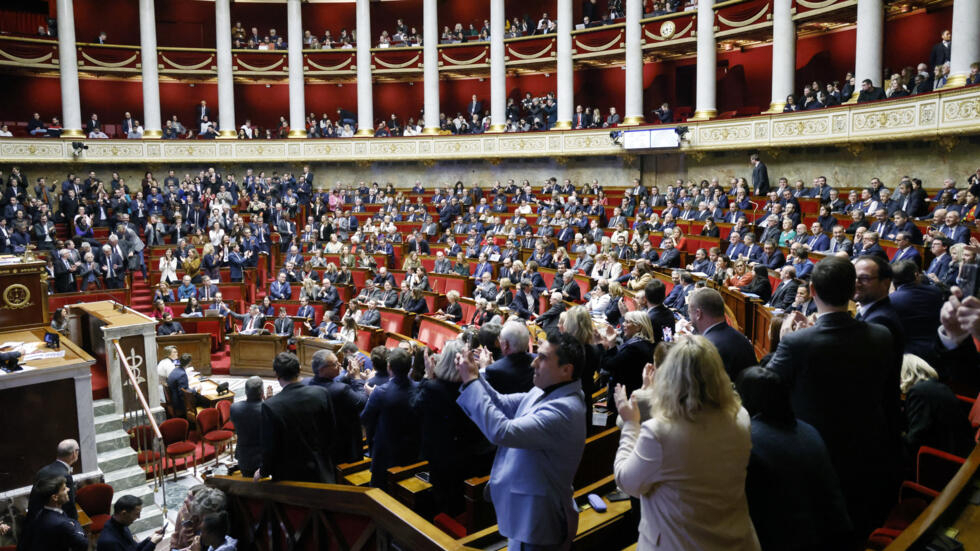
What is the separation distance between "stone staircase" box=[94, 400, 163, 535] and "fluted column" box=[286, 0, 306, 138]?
15279 millimetres

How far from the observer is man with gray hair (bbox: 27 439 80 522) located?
4.51 metres

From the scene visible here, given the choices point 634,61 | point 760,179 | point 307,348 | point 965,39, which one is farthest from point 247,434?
point 634,61

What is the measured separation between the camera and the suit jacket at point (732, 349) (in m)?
3.07

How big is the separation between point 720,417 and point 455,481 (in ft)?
6.20

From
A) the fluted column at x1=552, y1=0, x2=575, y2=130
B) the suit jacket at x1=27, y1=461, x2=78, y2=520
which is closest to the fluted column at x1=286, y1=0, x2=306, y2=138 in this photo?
the fluted column at x1=552, y1=0, x2=575, y2=130

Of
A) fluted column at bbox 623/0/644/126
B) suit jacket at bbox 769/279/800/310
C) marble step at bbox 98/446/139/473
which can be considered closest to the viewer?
marble step at bbox 98/446/139/473

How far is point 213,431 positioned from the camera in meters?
8.40

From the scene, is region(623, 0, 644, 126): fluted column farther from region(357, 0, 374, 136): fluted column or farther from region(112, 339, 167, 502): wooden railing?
region(112, 339, 167, 502): wooden railing

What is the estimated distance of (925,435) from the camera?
10.1 feet

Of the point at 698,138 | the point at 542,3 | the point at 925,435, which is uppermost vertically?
the point at 542,3

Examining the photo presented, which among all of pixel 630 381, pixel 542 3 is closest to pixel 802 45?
pixel 542 3

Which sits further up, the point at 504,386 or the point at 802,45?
the point at 802,45

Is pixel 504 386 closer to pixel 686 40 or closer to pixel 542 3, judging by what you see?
pixel 686 40

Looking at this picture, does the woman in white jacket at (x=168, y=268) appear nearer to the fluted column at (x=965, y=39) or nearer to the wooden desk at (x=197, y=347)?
the wooden desk at (x=197, y=347)
